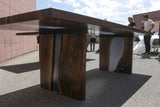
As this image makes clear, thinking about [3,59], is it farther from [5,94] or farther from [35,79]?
[5,94]

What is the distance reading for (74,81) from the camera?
1979 millimetres

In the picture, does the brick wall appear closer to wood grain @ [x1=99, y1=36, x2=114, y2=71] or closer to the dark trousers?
wood grain @ [x1=99, y1=36, x2=114, y2=71]

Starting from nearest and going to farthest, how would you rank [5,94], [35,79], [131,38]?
[5,94] < [35,79] < [131,38]

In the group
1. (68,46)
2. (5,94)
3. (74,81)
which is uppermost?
(68,46)

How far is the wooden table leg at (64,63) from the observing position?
1.89 m

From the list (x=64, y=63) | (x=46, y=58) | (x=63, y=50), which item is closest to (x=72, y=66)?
(x=64, y=63)

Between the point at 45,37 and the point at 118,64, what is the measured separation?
6.50ft

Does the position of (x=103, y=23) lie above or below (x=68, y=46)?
above

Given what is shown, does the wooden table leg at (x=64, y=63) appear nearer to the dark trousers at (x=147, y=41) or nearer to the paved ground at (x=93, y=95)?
the paved ground at (x=93, y=95)

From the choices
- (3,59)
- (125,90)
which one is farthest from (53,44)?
(3,59)

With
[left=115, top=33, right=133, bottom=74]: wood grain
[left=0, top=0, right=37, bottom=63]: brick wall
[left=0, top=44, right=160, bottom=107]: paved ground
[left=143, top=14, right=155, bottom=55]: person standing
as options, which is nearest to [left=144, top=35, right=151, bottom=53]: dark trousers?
[left=143, top=14, right=155, bottom=55]: person standing

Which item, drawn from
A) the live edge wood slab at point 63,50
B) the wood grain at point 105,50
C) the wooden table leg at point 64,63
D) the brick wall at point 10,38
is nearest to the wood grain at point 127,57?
the wood grain at point 105,50

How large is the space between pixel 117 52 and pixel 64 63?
1.85 meters

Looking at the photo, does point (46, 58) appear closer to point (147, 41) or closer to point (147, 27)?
point (147, 27)
